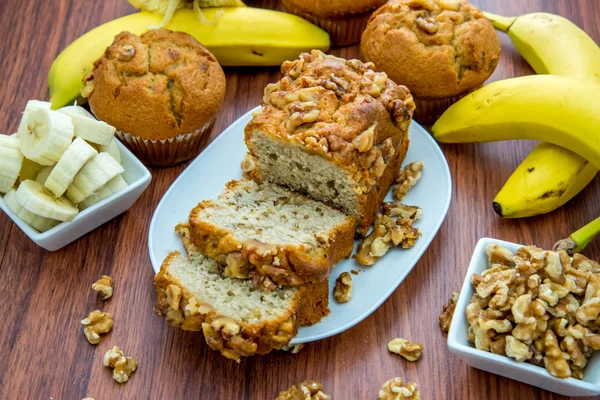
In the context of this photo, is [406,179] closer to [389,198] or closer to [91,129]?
[389,198]

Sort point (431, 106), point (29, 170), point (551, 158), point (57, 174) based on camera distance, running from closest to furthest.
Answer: point (57, 174)
point (29, 170)
point (551, 158)
point (431, 106)

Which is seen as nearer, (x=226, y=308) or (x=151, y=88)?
(x=226, y=308)

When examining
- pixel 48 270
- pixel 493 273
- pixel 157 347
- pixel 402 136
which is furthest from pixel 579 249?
pixel 48 270

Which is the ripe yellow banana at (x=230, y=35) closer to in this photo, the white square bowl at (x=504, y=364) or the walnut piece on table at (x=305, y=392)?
the white square bowl at (x=504, y=364)

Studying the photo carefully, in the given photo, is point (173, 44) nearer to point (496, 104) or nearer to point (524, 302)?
point (496, 104)

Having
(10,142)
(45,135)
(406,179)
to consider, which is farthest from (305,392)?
(10,142)

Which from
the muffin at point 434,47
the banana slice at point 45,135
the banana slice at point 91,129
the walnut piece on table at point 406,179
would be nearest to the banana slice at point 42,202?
the banana slice at point 45,135
